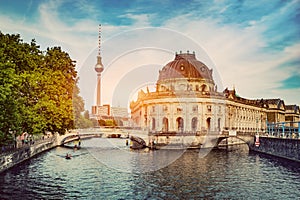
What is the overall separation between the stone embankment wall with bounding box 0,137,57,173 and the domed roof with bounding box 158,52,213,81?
50.5m

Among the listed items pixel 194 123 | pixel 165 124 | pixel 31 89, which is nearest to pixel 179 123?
pixel 165 124

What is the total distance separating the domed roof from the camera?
10506 cm

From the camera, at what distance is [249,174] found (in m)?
41.9

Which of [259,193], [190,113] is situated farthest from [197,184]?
[190,113]

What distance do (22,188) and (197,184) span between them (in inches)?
668

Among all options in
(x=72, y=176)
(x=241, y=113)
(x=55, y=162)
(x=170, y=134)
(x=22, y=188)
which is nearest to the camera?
(x=22, y=188)

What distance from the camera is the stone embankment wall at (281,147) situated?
171ft

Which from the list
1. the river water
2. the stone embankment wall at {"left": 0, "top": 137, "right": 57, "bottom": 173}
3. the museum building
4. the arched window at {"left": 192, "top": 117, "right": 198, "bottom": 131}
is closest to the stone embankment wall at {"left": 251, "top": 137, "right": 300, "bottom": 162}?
the river water

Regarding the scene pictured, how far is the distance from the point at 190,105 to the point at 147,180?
5733 centimetres

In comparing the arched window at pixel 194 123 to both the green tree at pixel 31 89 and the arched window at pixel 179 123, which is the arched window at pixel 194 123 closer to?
the arched window at pixel 179 123

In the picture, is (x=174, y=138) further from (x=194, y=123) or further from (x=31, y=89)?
(x=31, y=89)

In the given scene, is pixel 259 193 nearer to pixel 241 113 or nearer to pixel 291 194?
pixel 291 194

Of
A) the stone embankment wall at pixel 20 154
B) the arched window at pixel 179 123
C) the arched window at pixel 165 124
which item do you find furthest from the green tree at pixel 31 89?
the arched window at pixel 179 123

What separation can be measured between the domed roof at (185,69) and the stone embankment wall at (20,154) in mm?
50534
